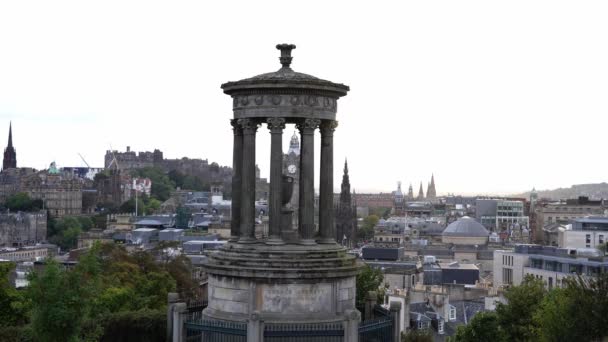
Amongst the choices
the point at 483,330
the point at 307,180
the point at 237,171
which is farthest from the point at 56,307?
the point at 483,330

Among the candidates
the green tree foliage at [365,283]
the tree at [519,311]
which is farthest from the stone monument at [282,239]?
the green tree foliage at [365,283]

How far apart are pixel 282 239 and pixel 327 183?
2.18 m

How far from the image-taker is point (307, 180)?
2831cm

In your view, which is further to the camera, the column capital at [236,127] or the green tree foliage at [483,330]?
the green tree foliage at [483,330]

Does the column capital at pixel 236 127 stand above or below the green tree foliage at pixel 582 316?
above

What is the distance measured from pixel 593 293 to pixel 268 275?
2293cm

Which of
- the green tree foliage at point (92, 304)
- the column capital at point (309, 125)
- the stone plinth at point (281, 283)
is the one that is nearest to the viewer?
the stone plinth at point (281, 283)

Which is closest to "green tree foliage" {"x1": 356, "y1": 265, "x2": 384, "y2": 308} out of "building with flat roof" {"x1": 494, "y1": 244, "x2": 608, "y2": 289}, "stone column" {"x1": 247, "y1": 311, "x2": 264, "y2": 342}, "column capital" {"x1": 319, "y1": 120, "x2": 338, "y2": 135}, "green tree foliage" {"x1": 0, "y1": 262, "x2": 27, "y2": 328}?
"green tree foliage" {"x1": 0, "y1": 262, "x2": 27, "y2": 328}

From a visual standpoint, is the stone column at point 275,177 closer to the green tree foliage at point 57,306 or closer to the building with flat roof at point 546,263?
the green tree foliage at point 57,306

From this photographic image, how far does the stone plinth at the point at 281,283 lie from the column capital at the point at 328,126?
3.34 m

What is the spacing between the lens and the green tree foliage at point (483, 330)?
57906 millimetres

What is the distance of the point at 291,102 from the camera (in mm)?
28125

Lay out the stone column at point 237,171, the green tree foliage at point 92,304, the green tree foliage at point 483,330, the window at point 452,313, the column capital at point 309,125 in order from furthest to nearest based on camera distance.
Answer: the window at point 452,313 < the green tree foliage at point 483,330 < the green tree foliage at point 92,304 < the stone column at point 237,171 < the column capital at point 309,125

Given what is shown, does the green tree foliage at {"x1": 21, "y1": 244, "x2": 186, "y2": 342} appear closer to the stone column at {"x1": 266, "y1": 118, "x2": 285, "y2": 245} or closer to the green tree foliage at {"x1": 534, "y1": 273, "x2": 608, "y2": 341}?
the stone column at {"x1": 266, "y1": 118, "x2": 285, "y2": 245}
